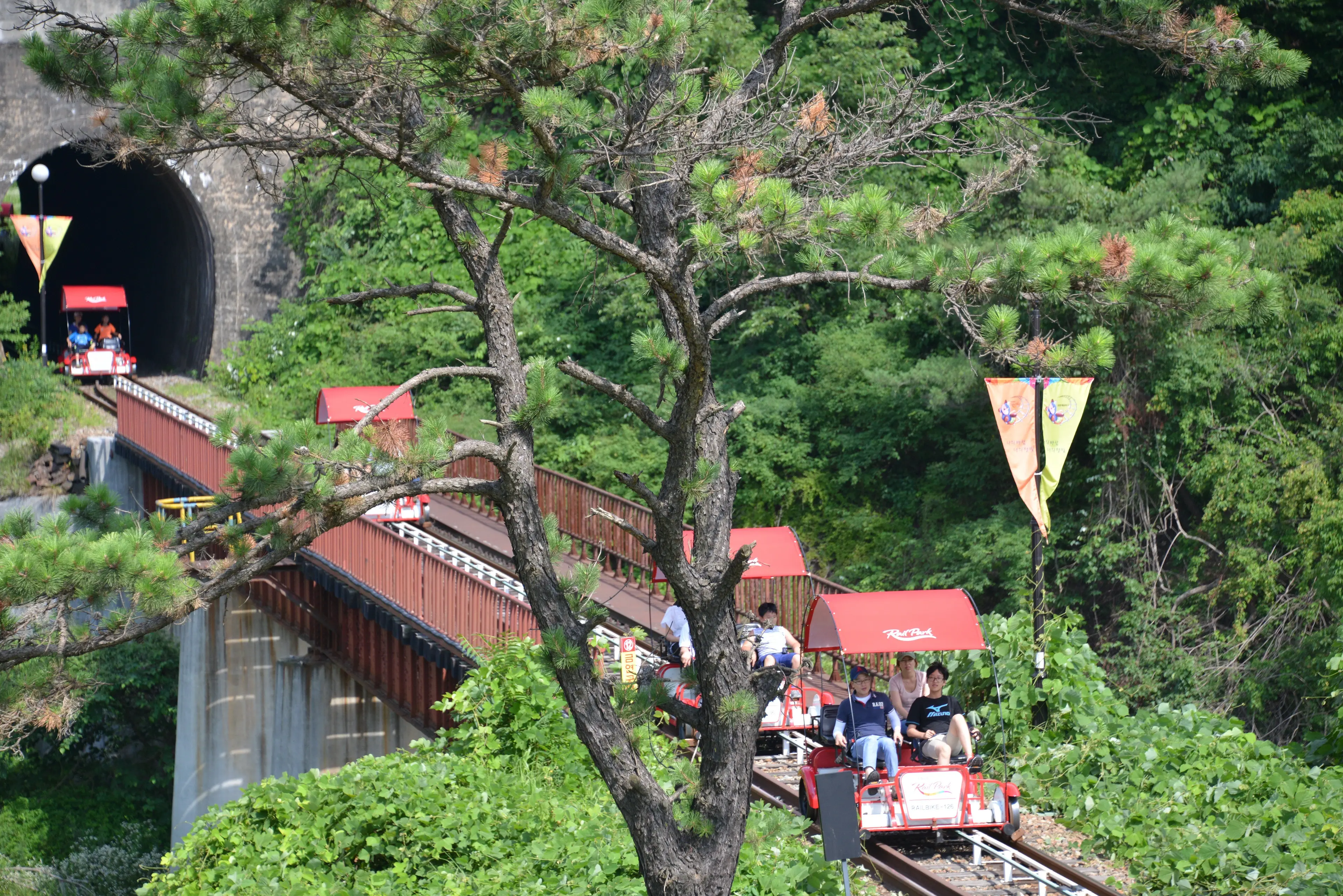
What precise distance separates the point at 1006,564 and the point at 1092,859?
8.76 metres

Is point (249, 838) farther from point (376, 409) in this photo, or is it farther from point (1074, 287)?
point (1074, 287)

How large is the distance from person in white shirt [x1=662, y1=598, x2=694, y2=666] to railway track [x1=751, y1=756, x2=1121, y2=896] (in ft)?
6.48

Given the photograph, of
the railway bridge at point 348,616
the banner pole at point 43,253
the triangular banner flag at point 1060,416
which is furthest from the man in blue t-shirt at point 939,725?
the banner pole at point 43,253

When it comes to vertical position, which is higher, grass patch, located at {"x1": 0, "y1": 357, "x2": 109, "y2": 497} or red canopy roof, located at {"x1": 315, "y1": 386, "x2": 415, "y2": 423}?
red canopy roof, located at {"x1": 315, "y1": 386, "x2": 415, "y2": 423}

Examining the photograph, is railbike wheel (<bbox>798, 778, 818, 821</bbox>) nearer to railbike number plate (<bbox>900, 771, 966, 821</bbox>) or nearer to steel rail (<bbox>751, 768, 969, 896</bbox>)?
steel rail (<bbox>751, 768, 969, 896</bbox>)

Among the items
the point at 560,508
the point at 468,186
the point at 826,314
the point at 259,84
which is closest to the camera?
the point at 468,186

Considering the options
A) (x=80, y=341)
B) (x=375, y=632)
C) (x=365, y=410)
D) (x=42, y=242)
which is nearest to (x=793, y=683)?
(x=375, y=632)

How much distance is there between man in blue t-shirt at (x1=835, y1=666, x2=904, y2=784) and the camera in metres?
12.0

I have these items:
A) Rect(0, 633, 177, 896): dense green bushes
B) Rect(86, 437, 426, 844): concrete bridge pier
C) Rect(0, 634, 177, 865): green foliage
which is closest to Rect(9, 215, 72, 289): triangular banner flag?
Rect(0, 633, 177, 896): dense green bushes

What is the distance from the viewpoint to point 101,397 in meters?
31.4

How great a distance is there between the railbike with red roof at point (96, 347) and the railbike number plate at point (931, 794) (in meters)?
26.2

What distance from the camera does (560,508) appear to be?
75.8 feet

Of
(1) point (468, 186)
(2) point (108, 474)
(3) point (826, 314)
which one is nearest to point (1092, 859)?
(1) point (468, 186)

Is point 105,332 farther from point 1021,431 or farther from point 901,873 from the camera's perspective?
point 901,873
